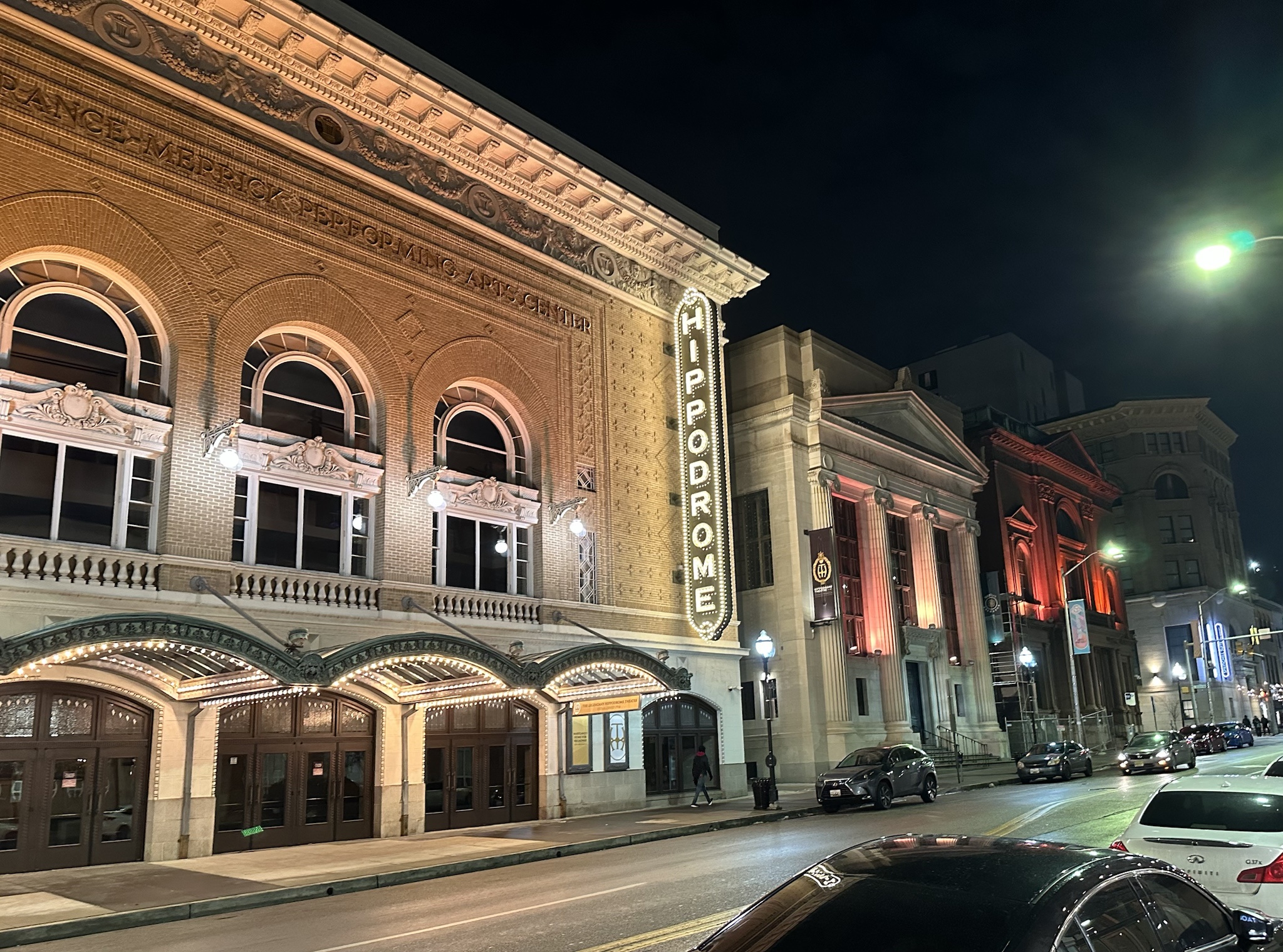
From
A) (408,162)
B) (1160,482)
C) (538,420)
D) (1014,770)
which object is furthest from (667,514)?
(1160,482)

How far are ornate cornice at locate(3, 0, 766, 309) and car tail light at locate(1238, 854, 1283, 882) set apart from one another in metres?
22.5

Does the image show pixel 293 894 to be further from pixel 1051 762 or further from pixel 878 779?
pixel 1051 762

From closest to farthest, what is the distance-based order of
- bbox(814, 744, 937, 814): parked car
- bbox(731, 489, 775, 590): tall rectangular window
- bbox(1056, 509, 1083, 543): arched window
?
bbox(814, 744, 937, 814): parked car
bbox(731, 489, 775, 590): tall rectangular window
bbox(1056, 509, 1083, 543): arched window

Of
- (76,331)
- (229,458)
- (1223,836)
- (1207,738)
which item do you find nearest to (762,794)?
(229,458)

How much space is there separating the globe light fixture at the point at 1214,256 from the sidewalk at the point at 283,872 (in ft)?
47.5

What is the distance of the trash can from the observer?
27.3 metres

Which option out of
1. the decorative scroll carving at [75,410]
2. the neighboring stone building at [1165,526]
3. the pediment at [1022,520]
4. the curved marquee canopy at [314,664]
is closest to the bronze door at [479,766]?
the curved marquee canopy at [314,664]

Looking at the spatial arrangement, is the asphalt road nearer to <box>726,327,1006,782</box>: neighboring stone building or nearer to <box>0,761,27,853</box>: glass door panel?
<box>0,761,27,853</box>: glass door panel

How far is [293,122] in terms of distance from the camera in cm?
2383

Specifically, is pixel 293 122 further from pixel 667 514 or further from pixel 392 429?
pixel 667 514

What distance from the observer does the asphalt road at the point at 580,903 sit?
10977mm

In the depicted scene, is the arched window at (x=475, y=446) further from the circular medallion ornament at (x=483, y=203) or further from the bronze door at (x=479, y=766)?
the bronze door at (x=479, y=766)

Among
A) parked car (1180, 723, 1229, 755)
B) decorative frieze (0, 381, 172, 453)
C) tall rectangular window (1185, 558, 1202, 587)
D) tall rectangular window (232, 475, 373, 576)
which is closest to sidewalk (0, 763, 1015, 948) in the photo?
tall rectangular window (232, 475, 373, 576)

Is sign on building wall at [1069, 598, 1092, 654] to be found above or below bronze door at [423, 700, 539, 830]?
above
